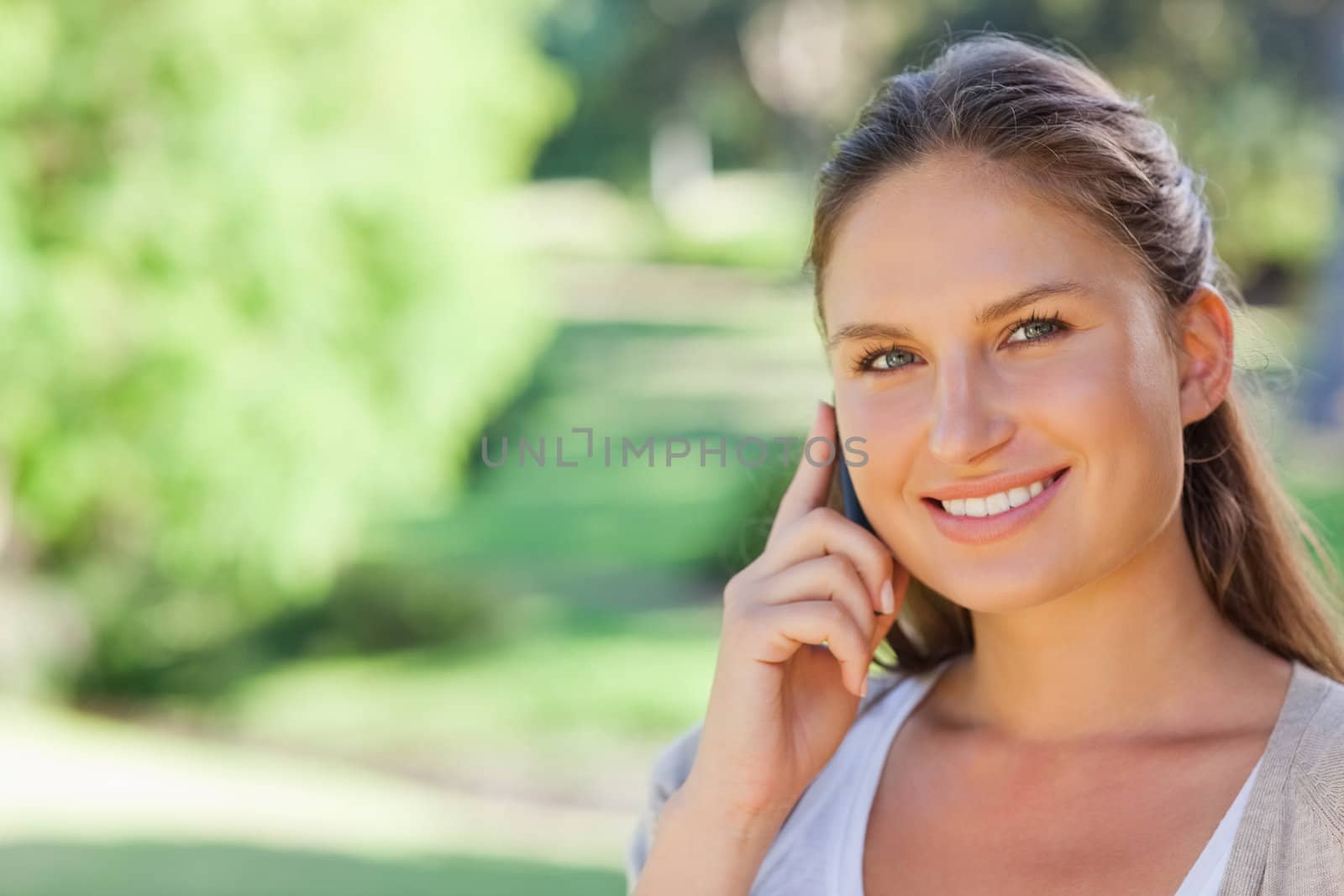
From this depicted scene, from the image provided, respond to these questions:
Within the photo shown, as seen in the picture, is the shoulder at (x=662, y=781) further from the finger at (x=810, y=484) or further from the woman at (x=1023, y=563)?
the finger at (x=810, y=484)

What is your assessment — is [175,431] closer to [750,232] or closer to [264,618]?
[264,618]

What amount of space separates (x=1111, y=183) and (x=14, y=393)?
6865 millimetres

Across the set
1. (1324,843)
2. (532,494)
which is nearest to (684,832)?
(1324,843)

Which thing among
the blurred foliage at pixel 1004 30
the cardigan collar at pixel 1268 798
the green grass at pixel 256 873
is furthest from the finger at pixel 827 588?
the blurred foliage at pixel 1004 30

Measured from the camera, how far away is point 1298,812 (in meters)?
1.50

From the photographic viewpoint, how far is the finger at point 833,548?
180 centimetres

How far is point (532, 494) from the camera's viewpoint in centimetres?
1800

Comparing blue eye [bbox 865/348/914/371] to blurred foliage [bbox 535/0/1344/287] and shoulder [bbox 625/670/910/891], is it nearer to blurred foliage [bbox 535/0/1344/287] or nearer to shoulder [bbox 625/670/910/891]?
shoulder [bbox 625/670/910/891]

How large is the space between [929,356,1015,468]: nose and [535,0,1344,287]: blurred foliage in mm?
9505

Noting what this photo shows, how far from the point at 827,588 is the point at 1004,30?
1252 cm

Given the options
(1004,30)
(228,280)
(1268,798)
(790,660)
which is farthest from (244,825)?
(1004,30)

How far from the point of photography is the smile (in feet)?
5.34

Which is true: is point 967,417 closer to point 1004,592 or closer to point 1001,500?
point 1001,500

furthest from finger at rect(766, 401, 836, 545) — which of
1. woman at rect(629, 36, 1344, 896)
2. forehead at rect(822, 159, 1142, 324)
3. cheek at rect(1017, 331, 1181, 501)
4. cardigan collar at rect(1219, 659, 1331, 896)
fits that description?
cardigan collar at rect(1219, 659, 1331, 896)
